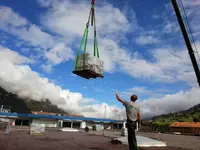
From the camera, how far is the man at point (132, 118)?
6.28 m

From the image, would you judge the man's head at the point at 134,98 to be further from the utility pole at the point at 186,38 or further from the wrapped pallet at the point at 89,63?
the utility pole at the point at 186,38

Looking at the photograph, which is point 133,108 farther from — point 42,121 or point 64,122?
point 64,122

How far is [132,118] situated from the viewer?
20.8 ft

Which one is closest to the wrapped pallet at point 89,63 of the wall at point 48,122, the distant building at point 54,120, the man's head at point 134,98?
the man's head at point 134,98

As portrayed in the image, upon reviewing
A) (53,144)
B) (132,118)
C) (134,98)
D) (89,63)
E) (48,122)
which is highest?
(89,63)

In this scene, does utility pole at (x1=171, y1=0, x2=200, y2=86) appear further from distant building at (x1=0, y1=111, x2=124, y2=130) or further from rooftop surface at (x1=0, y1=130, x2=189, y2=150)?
distant building at (x1=0, y1=111, x2=124, y2=130)

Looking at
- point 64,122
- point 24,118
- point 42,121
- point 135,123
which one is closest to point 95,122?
point 64,122

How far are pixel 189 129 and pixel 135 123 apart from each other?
227 feet

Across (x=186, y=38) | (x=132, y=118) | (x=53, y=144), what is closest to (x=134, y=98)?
(x=132, y=118)

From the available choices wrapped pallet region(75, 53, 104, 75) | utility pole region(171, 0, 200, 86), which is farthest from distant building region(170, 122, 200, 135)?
wrapped pallet region(75, 53, 104, 75)

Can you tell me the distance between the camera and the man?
6.28 metres

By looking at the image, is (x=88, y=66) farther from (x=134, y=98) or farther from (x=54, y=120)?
(x=54, y=120)

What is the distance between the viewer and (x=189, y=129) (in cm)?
6556

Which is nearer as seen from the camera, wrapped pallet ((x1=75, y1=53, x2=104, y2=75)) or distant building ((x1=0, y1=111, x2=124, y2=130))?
wrapped pallet ((x1=75, y1=53, x2=104, y2=75))
